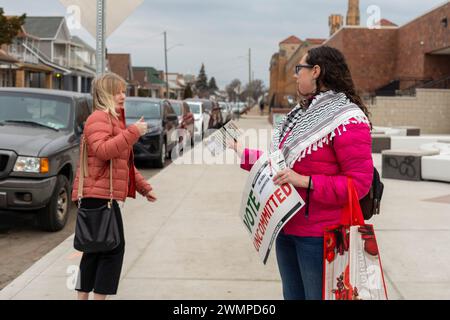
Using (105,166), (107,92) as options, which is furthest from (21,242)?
(107,92)

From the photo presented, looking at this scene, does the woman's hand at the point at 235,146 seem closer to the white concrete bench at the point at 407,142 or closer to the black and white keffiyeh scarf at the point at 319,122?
the black and white keffiyeh scarf at the point at 319,122

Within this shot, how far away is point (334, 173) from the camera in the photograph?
2734 mm

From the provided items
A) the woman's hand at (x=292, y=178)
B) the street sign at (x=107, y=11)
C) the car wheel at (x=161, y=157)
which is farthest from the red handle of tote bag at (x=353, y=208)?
the car wheel at (x=161, y=157)

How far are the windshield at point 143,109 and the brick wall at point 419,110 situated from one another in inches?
703

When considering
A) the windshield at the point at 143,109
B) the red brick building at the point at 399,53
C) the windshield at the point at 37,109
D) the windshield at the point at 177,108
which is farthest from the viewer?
the red brick building at the point at 399,53

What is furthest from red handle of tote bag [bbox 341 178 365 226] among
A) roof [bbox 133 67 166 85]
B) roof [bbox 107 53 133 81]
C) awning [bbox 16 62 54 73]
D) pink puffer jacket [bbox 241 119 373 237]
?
roof [bbox 133 67 166 85]

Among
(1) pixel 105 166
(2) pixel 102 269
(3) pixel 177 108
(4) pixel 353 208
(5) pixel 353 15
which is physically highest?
(5) pixel 353 15

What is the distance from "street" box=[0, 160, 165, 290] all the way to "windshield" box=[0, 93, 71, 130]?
1.35 metres

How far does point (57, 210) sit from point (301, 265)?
4.63 meters

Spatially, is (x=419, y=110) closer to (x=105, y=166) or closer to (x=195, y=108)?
(x=195, y=108)

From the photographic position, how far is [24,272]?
519 cm

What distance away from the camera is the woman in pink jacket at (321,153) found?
2.63 metres

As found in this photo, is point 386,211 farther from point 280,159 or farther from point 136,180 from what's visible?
point 280,159

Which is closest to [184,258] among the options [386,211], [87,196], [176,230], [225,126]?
[176,230]
